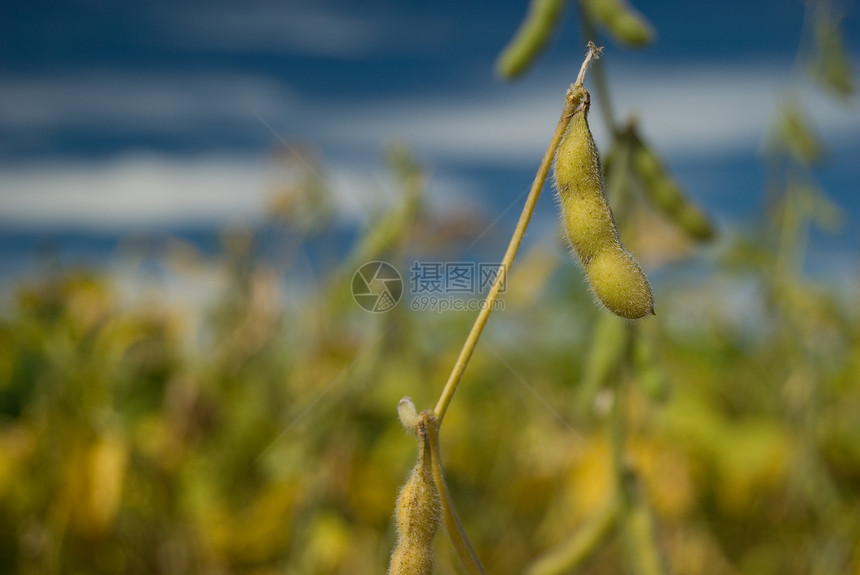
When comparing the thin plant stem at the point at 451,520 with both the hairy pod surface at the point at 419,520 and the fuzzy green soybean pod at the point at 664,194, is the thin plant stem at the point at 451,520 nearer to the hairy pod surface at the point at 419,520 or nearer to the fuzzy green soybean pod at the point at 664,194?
the hairy pod surface at the point at 419,520

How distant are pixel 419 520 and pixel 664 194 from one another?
17.2 inches

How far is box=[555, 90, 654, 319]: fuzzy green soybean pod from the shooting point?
16.0 inches

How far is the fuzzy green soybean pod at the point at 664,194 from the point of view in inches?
28.1

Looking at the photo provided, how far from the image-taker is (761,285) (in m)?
1.47

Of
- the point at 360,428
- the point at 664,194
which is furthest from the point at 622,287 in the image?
the point at 360,428

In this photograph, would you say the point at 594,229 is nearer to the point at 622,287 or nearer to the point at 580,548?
the point at 622,287

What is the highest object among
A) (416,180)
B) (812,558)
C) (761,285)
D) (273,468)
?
(416,180)

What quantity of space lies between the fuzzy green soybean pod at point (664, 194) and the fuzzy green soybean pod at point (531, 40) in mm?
113

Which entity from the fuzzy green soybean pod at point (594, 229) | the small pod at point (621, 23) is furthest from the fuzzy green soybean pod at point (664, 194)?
the fuzzy green soybean pod at point (594, 229)

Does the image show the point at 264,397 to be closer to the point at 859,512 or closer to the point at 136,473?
the point at 136,473

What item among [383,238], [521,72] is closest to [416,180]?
[383,238]

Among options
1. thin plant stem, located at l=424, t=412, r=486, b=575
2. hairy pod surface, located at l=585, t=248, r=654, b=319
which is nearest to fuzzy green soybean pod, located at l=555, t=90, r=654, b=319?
hairy pod surface, located at l=585, t=248, r=654, b=319

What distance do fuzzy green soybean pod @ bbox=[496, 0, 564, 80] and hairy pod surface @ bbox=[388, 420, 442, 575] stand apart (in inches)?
14.8

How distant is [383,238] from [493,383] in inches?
30.1
